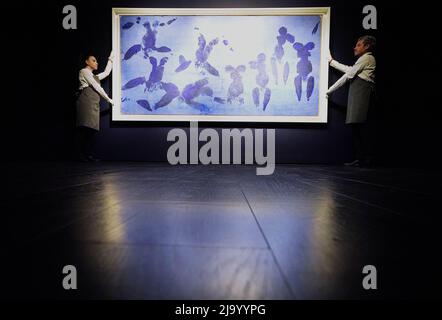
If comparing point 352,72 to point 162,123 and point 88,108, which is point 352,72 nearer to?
point 162,123

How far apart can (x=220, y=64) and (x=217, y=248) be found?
331 centimetres

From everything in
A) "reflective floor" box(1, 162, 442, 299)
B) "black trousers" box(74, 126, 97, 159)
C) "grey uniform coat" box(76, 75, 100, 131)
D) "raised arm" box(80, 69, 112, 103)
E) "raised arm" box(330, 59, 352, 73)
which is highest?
"raised arm" box(330, 59, 352, 73)

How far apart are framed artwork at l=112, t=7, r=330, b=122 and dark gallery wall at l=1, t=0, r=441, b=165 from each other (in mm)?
150

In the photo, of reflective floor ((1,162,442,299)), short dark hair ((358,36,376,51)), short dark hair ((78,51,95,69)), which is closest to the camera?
reflective floor ((1,162,442,299))

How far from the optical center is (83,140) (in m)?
3.51

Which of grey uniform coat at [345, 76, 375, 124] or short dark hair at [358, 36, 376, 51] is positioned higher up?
short dark hair at [358, 36, 376, 51]

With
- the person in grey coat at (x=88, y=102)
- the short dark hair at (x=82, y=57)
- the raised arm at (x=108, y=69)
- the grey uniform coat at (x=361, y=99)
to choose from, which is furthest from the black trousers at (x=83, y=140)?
the grey uniform coat at (x=361, y=99)

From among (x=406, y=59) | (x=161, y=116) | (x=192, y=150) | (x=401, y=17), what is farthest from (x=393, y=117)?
(x=161, y=116)

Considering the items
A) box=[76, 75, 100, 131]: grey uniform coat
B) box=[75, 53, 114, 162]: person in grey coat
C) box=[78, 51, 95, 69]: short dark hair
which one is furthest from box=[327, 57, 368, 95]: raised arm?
box=[78, 51, 95, 69]: short dark hair

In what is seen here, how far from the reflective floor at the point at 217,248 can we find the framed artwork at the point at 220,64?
2.67 m

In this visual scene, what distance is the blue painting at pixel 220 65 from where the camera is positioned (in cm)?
353

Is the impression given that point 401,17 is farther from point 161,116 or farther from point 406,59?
point 161,116

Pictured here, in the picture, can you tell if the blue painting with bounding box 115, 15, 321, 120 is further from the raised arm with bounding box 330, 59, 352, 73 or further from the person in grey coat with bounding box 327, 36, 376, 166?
the person in grey coat with bounding box 327, 36, 376, 166

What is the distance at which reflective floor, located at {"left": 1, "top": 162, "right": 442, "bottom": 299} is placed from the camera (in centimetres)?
41
